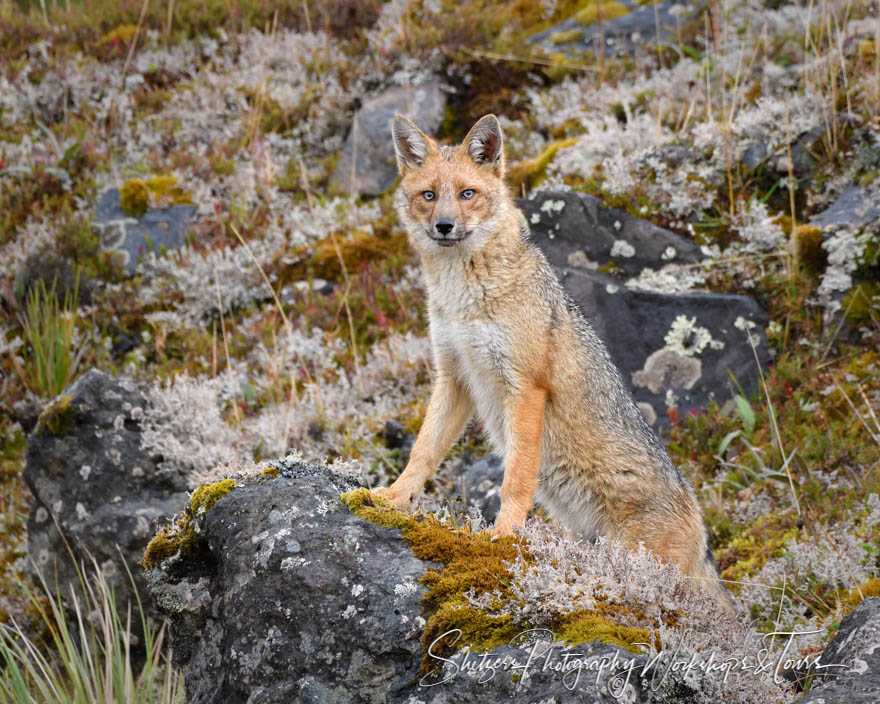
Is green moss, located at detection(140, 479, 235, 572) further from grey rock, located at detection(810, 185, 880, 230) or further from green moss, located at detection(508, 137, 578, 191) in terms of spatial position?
green moss, located at detection(508, 137, 578, 191)

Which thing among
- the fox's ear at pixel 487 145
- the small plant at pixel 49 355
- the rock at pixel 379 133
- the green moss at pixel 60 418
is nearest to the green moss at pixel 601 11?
the rock at pixel 379 133

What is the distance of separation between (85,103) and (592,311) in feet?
30.0

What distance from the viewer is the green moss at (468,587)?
2.97 m

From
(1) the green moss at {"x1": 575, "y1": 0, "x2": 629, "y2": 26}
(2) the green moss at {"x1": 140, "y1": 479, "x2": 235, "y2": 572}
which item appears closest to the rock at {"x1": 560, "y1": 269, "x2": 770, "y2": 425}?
(2) the green moss at {"x1": 140, "y1": 479, "x2": 235, "y2": 572}

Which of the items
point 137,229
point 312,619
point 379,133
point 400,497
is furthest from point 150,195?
point 312,619

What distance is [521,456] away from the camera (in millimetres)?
4570

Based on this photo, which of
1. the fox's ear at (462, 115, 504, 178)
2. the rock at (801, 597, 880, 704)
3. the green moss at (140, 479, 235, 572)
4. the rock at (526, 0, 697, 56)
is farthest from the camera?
the rock at (526, 0, 697, 56)

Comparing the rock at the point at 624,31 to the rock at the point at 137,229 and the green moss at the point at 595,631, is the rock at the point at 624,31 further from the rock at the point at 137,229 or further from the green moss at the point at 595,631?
the green moss at the point at 595,631

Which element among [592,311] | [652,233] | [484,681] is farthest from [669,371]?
[484,681]

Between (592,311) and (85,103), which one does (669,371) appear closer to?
(592,311)

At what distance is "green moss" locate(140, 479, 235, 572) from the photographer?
3.85 meters

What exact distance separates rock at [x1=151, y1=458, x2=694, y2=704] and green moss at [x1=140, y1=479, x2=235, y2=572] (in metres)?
0.05

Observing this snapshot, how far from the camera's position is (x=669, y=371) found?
24.2 ft

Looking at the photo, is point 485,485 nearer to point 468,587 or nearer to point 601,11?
point 468,587
